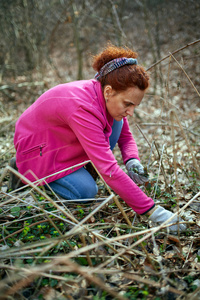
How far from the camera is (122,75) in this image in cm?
173

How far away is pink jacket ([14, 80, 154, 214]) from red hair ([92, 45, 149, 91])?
12 cm

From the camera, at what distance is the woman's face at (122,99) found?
175cm

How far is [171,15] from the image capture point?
9.09 m

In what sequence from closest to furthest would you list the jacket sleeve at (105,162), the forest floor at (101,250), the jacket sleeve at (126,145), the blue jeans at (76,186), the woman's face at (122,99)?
the forest floor at (101,250) → the jacket sleeve at (105,162) → the woman's face at (122,99) → the blue jeans at (76,186) → the jacket sleeve at (126,145)

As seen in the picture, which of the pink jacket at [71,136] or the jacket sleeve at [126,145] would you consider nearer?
the pink jacket at [71,136]

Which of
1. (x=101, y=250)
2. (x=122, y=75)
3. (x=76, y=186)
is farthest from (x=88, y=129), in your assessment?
(x=101, y=250)

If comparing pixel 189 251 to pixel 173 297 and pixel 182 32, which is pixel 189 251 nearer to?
pixel 173 297

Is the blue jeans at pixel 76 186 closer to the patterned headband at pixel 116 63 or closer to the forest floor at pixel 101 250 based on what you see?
the forest floor at pixel 101 250

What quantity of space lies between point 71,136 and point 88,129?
0.94 ft

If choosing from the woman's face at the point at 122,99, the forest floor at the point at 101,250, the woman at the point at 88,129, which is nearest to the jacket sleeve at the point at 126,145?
the woman at the point at 88,129

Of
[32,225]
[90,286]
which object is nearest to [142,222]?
[90,286]

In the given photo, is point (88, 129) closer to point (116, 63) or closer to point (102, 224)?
point (116, 63)

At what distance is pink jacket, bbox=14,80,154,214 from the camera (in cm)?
165

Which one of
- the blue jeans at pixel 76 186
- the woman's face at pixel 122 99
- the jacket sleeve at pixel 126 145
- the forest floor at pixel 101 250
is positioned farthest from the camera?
the jacket sleeve at pixel 126 145
